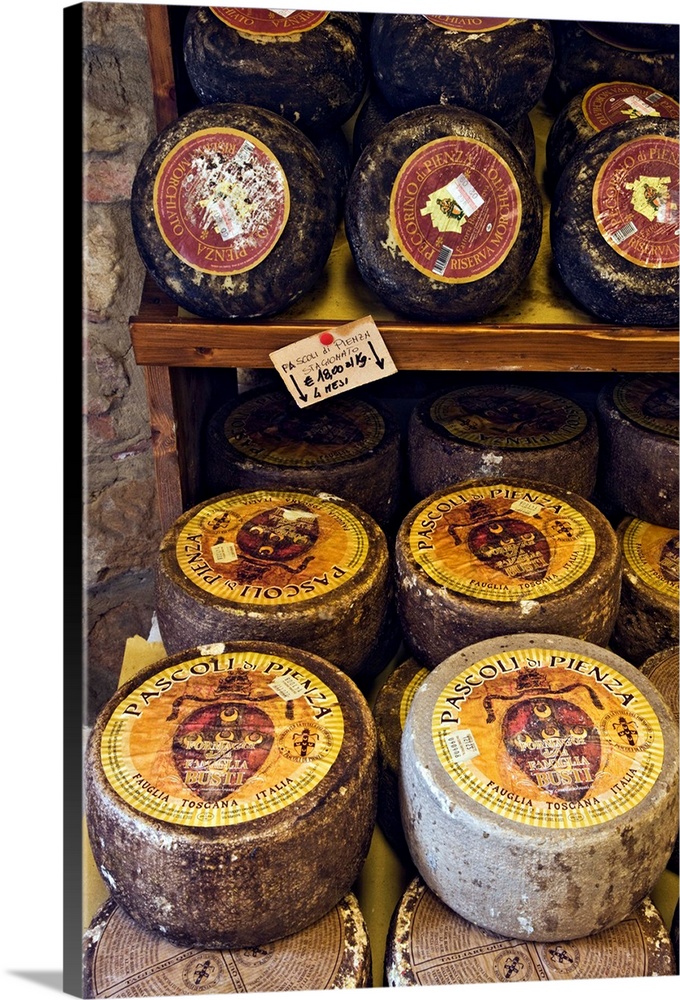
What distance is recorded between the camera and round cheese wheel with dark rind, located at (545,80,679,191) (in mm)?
1619

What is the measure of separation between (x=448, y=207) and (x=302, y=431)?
20.9 inches

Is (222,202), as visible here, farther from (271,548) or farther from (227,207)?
(271,548)

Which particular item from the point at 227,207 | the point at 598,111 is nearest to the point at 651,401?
the point at 598,111

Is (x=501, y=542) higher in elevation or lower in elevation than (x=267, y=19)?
lower

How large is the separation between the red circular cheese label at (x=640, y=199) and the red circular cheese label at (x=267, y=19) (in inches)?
19.4

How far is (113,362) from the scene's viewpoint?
6.36 ft

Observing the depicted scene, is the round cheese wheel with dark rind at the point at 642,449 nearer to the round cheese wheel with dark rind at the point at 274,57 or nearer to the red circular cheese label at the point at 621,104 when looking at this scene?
the red circular cheese label at the point at 621,104

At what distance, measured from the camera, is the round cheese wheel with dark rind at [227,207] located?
1.36 m

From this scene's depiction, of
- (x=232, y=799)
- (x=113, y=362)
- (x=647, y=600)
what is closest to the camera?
(x=232, y=799)

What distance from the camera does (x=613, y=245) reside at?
1394mm

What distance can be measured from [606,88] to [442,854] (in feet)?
4.25

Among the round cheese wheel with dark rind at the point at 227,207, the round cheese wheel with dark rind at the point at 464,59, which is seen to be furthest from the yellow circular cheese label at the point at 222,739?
the round cheese wheel with dark rind at the point at 464,59

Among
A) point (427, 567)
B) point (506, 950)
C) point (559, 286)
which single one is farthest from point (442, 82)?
point (506, 950)

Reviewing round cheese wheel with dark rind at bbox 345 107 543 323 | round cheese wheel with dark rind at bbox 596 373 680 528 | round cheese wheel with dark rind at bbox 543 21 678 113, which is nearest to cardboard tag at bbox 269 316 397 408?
round cheese wheel with dark rind at bbox 345 107 543 323
